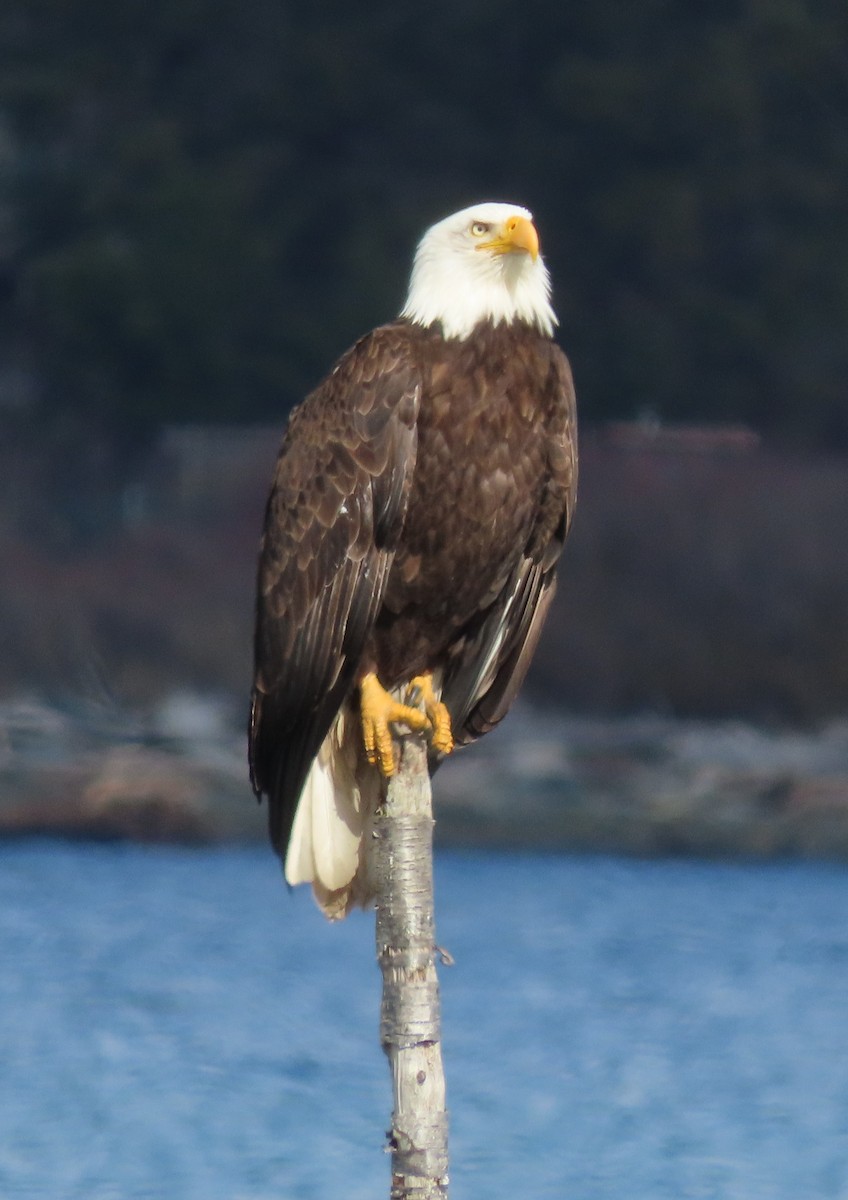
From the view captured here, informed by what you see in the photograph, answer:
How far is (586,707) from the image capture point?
1850 centimetres

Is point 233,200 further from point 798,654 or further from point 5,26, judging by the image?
point 798,654

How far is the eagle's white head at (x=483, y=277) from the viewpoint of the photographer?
14.4 feet

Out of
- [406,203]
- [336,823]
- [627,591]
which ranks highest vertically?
[406,203]

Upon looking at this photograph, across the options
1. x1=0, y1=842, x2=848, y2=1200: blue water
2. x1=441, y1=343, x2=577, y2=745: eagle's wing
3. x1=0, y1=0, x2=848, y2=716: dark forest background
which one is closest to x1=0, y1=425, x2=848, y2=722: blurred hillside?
x1=0, y1=0, x2=848, y2=716: dark forest background

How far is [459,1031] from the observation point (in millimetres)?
11773

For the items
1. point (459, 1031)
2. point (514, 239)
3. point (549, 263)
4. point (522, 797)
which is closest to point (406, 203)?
point (549, 263)

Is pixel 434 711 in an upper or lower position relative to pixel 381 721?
upper

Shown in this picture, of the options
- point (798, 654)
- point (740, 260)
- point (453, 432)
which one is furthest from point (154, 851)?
point (453, 432)

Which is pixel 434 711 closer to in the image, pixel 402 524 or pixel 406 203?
pixel 402 524

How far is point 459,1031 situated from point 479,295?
803cm

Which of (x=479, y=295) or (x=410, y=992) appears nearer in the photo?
(x=410, y=992)

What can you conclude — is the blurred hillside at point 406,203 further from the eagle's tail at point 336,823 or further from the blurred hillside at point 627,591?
the eagle's tail at point 336,823

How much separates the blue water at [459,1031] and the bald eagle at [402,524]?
5425 mm

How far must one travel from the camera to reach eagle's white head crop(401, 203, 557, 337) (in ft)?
14.4
